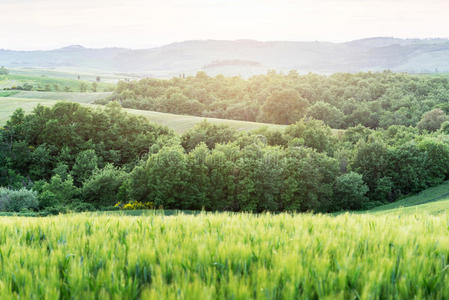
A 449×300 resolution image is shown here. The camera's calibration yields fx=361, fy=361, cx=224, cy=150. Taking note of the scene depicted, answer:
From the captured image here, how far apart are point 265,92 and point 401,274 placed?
366 feet

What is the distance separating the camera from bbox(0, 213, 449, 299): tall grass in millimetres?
2449

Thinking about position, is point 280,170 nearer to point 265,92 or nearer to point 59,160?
point 59,160

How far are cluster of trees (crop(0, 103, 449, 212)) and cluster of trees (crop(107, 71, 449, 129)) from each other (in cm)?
3431

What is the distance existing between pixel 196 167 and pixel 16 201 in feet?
53.7

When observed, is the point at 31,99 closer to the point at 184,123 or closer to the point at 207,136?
the point at 184,123

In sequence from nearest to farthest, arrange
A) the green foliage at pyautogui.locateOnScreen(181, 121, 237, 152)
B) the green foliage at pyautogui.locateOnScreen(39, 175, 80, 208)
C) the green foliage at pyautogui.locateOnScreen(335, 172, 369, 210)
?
the green foliage at pyautogui.locateOnScreen(39, 175, 80, 208) < the green foliage at pyautogui.locateOnScreen(335, 172, 369, 210) < the green foliage at pyautogui.locateOnScreen(181, 121, 237, 152)

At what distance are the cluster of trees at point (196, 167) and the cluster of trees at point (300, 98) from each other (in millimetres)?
34310

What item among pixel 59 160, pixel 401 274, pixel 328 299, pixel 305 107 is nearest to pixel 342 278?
pixel 328 299

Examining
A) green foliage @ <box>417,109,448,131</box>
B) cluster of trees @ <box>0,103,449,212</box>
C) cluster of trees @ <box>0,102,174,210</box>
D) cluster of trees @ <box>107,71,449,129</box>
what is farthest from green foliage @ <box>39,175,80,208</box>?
green foliage @ <box>417,109,448,131</box>

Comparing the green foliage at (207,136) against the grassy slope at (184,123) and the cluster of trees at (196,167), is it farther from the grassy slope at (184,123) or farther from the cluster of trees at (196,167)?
the grassy slope at (184,123)

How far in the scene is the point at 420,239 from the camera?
11.6ft

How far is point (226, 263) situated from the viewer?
117 inches

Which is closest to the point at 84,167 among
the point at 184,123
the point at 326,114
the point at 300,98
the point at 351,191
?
the point at 351,191

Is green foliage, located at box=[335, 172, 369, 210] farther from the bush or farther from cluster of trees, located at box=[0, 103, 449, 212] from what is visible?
the bush
